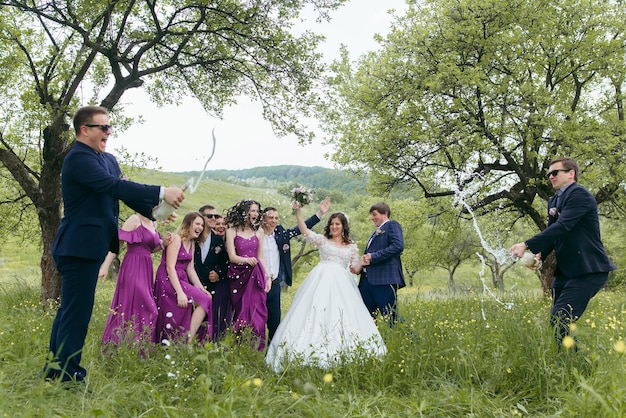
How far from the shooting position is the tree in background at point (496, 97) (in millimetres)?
13555

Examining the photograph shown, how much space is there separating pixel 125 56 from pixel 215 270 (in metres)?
5.45

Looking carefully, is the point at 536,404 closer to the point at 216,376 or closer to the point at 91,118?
the point at 216,376

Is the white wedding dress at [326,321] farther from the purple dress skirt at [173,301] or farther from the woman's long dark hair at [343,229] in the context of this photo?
the purple dress skirt at [173,301]

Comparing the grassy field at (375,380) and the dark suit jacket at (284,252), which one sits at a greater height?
the dark suit jacket at (284,252)

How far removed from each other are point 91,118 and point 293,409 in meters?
3.11

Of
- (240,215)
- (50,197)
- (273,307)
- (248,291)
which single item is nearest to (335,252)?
(273,307)

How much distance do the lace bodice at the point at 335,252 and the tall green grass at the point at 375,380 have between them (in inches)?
66.1

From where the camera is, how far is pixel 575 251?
5383mm

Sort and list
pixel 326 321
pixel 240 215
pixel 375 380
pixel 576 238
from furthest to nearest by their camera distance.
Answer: pixel 240 215 < pixel 326 321 < pixel 576 238 < pixel 375 380

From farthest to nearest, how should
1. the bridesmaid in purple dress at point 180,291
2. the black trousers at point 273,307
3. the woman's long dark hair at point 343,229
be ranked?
1. the woman's long dark hair at point 343,229
2. the black trousers at point 273,307
3. the bridesmaid in purple dress at point 180,291

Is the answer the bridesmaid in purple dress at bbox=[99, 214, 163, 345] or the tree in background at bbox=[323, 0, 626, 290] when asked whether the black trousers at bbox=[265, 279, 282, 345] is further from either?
the tree in background at bbox=[323, 0, 626, 290]

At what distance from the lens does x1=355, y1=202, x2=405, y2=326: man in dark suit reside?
772 cm

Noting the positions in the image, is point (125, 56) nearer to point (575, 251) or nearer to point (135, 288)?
point (135, 288)

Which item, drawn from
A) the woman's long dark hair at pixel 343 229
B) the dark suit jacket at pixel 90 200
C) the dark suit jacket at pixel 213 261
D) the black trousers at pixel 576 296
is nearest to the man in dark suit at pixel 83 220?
the dark suit jacket at pixel 90 200
